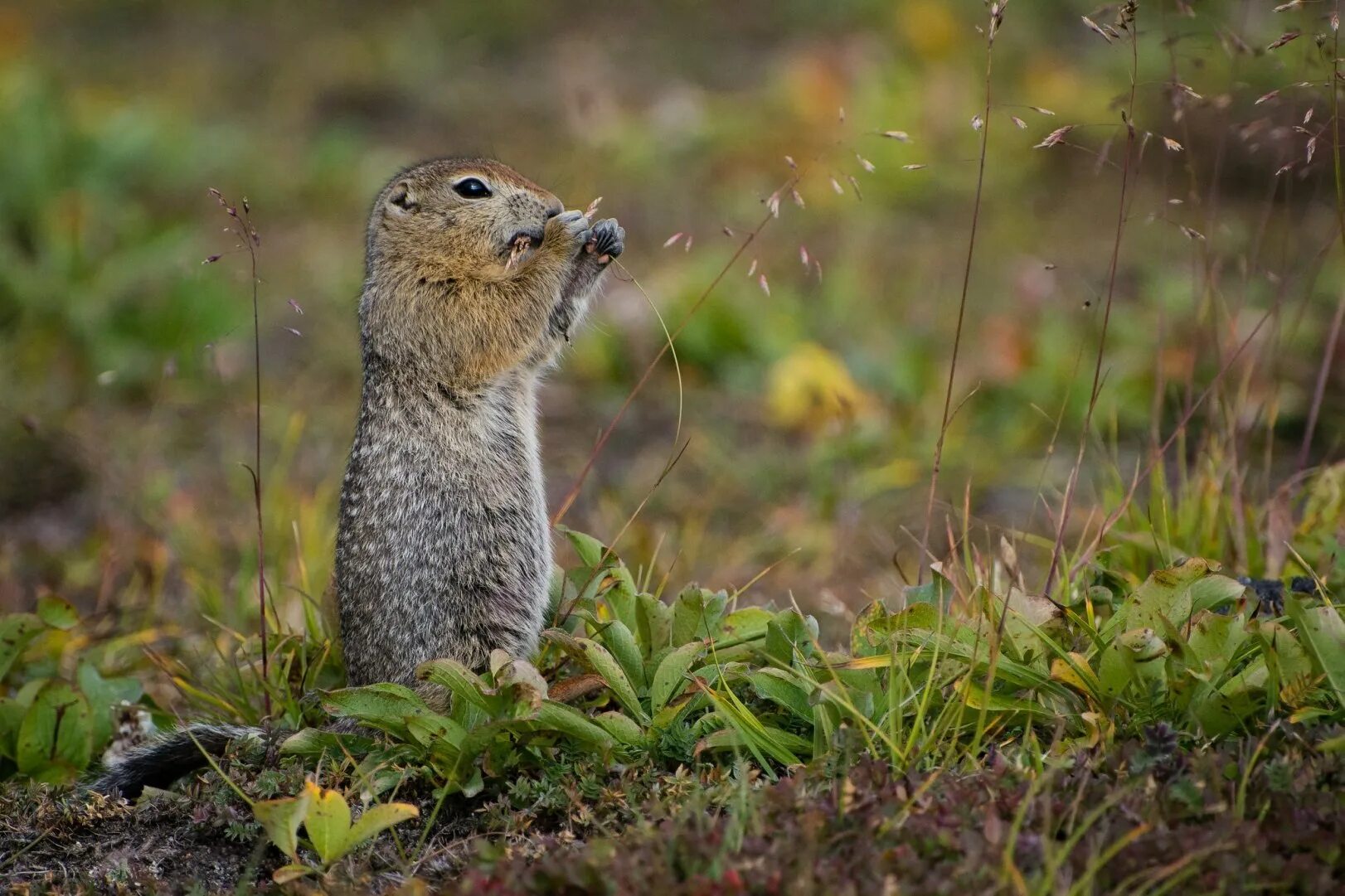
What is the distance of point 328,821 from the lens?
9.29 ft

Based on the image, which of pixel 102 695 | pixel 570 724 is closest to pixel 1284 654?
pixel 570 724

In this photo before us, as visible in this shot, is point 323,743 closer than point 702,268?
Yes

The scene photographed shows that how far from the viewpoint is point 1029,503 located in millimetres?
5867

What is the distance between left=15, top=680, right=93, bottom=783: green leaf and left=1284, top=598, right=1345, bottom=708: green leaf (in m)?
3.05

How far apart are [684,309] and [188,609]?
9.53 ft

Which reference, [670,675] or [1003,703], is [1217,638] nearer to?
[1003,703]

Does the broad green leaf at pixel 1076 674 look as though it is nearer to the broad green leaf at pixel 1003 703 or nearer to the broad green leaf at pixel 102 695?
the broad green leaf at pixel 1003 703

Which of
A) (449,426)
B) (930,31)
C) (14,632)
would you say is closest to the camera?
(449,426)

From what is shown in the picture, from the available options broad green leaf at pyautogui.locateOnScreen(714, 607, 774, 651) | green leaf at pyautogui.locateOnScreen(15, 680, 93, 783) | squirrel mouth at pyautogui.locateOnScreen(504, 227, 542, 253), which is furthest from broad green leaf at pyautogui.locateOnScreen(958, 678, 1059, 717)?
green leaf at pyautogui.locateOnScreen(15, 680, 93, 783)

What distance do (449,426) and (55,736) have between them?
1.35m

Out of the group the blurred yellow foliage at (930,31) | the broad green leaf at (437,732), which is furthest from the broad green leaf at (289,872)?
the blurred yellow foliage at (930,31)

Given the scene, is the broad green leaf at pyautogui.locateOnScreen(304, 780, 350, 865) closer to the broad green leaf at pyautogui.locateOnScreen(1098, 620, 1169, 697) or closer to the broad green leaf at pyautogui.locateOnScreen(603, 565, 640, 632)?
the broad green leaf at pyautogui.locateOnScreen(603, 565, 640, 632)

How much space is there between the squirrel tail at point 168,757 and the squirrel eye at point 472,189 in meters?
1.67

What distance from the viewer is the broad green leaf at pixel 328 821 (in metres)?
2.82
